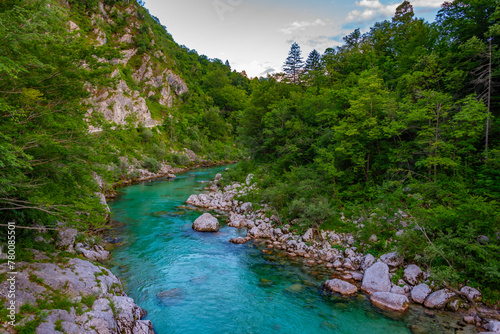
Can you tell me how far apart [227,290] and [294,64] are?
116ft

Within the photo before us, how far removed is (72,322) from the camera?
17.7ft

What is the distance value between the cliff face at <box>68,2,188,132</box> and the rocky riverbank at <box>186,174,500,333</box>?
32104 mm

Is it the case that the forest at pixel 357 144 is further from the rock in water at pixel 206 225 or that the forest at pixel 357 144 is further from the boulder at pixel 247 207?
the rock in water at pixel 206 225

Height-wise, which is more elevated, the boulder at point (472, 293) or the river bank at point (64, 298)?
the river bank at point (64, 298)

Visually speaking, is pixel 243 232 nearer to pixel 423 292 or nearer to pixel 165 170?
pixel 423 292

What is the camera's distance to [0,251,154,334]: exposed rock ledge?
5.28 meters

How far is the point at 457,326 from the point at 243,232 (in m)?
10.6

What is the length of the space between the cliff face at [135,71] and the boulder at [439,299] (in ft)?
129

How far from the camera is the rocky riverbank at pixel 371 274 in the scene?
7.97 metres

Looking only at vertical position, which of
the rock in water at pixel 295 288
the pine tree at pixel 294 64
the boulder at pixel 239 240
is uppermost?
the pine tree at pixel 294 64

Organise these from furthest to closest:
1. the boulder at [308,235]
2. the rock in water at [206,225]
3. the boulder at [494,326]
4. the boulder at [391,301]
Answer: the rock in water at [206,225] < the boulder at [308,235] < the boulder at [391,301] < the boulder at [494,326]

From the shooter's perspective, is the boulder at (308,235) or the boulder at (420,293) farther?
the boulder at (308,235)

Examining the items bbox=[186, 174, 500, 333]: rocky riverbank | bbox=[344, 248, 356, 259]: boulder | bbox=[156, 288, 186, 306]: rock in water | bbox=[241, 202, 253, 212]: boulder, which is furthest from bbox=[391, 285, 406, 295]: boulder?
bbox=[241, 202, 253, 212]: boulder

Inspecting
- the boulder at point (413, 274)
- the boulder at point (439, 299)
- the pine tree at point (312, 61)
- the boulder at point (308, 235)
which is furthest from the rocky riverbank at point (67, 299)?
the pine tree at point (312, 61)
